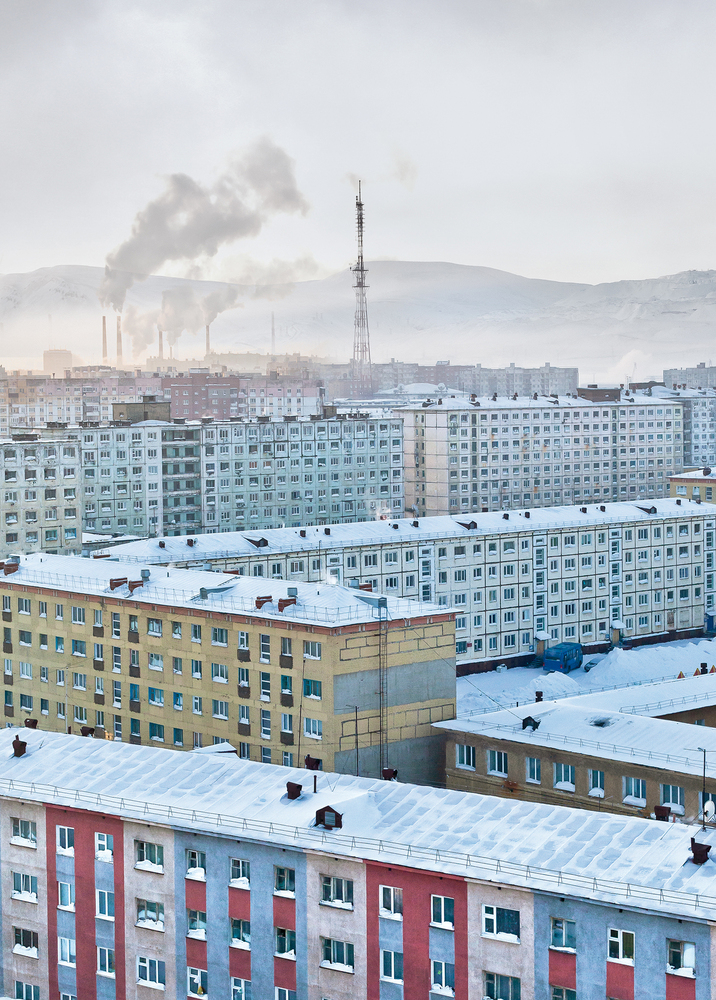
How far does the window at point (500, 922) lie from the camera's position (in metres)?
27.9

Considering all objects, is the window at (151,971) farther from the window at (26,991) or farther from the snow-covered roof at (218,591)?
the snow-covered roof at (218,591)

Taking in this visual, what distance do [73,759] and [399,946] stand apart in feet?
35.5

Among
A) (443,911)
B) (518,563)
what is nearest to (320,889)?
(443,911)

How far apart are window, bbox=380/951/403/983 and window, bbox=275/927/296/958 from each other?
2155 millimetres

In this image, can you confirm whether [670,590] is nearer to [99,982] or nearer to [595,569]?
[595,569]

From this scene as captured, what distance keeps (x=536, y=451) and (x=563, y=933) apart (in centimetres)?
11475

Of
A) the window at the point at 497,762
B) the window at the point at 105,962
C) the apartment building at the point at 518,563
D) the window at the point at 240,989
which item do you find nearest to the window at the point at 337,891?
the window at the point at 240,989

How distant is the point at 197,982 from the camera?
31.6m

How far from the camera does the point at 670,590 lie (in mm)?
91812

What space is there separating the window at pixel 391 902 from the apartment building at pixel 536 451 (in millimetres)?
102506

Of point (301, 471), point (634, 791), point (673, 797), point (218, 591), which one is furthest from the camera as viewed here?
point (301, 471)

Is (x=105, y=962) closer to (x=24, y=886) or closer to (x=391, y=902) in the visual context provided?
(x=24, y=886)

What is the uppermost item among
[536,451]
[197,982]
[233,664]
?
[536,451]

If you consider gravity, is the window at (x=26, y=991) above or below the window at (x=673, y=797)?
below
